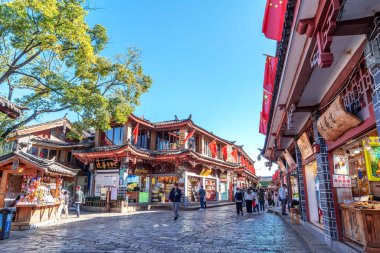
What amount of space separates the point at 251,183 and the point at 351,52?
4112cm

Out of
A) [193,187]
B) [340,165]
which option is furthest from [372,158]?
[193,187]

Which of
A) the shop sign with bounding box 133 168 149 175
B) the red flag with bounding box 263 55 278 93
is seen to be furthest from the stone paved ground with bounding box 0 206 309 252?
the shop sign with bounding box 133 168 149 175

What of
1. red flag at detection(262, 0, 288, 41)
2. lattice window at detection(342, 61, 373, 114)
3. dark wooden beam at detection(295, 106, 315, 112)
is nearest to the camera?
lattice window at detection(342, 61, 373, 114)

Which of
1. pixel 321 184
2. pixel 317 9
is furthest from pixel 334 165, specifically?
pixel 317 9

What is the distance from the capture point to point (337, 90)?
5051mm

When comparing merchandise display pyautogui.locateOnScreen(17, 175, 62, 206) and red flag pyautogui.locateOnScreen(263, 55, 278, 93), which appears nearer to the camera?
red flag pyautogui.locateOnScreen(263, 55, 278, 93)

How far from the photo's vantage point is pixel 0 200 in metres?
11.1

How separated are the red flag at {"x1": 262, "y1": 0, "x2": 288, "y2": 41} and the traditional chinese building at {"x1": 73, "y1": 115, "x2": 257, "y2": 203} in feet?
49.2

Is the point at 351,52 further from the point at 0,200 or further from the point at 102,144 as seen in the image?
the point at 102,144

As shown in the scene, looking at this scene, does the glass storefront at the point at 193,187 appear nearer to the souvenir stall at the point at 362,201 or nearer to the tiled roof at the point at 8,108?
the souvenir stall at the point at 362,201

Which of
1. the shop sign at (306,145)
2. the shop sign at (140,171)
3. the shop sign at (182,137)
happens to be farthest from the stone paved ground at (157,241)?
the shop sign at (182,137)

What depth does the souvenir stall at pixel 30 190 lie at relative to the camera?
9.99 meters

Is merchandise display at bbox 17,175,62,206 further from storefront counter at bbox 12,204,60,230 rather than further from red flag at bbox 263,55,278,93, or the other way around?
red flag at bbox 263,55,278,93

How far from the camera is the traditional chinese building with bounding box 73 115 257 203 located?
19609 millimetres
